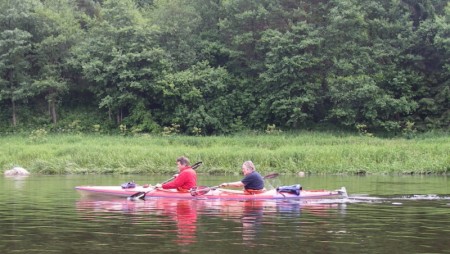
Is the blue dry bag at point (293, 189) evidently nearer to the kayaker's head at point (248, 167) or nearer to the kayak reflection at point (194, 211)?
the kayak reflection at point (194, 211)

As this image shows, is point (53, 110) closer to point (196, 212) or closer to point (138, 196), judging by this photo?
point (138, 196)

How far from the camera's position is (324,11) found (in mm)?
42812

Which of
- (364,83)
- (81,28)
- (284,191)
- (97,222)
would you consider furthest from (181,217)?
(81,28)

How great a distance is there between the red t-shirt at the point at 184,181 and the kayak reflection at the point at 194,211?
0.45 meters

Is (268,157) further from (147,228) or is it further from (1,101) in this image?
(1,101)

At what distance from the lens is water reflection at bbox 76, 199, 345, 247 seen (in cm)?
1155

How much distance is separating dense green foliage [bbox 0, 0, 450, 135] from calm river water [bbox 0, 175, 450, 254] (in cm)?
2017

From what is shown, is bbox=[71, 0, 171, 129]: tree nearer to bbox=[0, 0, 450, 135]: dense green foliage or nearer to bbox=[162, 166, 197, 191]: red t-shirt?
bbox=[0, 0, 450, 135]: dense green foliage

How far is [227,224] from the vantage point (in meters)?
12.6


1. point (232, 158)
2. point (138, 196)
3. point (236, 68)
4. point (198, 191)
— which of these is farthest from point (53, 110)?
point (198, 191)

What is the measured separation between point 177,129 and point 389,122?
13.0 metres

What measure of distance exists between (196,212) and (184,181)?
3190 millimetres

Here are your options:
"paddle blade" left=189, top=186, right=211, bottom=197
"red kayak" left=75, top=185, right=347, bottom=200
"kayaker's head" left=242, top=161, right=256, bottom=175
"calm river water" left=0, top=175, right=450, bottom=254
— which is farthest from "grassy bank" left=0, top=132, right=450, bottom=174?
"kayaker's head" left=242, top=161, right=256, bottom=175

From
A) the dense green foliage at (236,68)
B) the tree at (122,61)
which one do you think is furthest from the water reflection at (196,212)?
the tree at (122,61)
